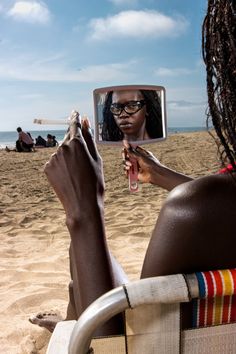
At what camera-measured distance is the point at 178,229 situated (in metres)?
0.79

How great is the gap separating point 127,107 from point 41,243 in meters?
2.84

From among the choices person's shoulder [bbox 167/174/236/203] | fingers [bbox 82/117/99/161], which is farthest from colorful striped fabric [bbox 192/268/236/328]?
fingers [bbox 82/117/99/161]

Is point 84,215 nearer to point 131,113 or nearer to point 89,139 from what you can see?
point 89,139

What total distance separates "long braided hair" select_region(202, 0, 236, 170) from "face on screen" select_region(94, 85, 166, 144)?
2.32ft

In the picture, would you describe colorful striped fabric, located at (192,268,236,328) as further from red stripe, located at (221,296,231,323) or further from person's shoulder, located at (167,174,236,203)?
person's shoulder, located at (167,174,236,203)

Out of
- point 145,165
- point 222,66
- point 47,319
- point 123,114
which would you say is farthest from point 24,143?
point 222,66

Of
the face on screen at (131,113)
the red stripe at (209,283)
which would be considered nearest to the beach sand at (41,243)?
the face on screen at (131,113)

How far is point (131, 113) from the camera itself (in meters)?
1.67

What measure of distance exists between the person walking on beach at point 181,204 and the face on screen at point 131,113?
0.43 metres

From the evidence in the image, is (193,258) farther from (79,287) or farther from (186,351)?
(79,287)

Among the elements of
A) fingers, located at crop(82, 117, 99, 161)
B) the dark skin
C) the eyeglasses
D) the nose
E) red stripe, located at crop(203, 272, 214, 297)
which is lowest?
red stripe, located at crop(203, 272, 214, 297)

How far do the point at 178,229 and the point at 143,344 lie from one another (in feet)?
0.84

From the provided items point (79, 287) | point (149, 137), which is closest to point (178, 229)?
point (79, 287)

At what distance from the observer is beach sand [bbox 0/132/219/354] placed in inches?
104
